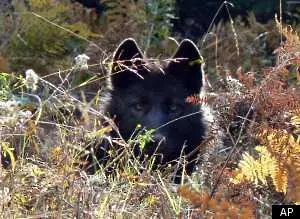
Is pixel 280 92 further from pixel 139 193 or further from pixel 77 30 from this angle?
pixel 77 30

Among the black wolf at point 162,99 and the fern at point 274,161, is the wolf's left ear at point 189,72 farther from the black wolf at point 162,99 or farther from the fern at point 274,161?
the fern at point 274,161

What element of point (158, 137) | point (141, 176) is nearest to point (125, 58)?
point (158, 137)

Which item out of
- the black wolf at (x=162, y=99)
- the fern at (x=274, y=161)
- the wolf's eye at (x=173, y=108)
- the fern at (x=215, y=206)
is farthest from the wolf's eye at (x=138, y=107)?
the fern at (x=215, y=206)

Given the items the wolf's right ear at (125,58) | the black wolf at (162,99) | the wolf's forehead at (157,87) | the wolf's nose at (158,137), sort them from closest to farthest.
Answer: the wolf's nose at (158,137) < the wolf's right ear at (125,58) < the black wolf at (162,99) < the wolf's forehead at (157,87)

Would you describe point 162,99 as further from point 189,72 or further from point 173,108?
point 189,72

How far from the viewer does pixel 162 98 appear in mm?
8438

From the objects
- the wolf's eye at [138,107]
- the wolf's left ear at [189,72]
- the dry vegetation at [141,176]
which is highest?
the dry vegetation at [141,176]

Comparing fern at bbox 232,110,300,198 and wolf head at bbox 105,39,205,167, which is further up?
fern at bbox 232,110,300,198

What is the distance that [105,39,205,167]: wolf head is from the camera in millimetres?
8031

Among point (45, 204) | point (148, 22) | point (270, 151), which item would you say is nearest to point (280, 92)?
point (270, 151)

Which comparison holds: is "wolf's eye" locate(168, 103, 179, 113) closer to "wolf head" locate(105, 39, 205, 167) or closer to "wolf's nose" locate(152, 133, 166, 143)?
"wolf head" locate(105, 39, 205, 167)

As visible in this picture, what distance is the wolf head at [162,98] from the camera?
8.03 meters

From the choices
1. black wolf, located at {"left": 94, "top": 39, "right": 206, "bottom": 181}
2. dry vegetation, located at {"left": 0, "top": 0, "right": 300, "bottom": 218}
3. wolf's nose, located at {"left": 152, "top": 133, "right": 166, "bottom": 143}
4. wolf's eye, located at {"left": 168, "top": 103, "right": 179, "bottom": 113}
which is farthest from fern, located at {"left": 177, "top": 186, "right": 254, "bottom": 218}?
wolf's eye, located at {"left": 168, "top": 103, "right": 179, "bottom": 113}

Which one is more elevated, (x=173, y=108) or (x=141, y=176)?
(x=141, y=176)
